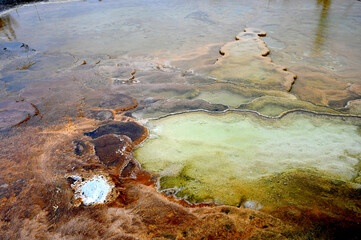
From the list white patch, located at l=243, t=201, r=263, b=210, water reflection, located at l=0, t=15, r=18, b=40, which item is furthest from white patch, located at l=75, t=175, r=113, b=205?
water reflection, located at l=0, t=15, r=18, b=40

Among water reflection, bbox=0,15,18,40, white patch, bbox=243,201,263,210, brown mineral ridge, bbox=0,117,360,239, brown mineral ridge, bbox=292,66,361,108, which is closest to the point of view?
brown mineral ridge, bbox=0,117,360,239

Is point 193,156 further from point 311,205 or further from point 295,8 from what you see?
point 295,8

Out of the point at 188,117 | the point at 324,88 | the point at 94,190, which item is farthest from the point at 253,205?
the point at 324,88

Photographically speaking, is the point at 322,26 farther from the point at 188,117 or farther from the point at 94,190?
the point at 94,190

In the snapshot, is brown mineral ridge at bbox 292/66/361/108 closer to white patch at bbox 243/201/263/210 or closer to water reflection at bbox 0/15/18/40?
white patch at bbox 243/201/263/210

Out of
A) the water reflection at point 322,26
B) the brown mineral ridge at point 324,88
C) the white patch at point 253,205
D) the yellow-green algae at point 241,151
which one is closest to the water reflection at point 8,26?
the yellow-green algae at point 241,151

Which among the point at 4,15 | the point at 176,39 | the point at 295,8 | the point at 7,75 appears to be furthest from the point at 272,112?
the point at 4,15

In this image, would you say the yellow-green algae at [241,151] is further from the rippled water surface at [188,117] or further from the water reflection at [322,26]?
the water reflection at [322,26]
